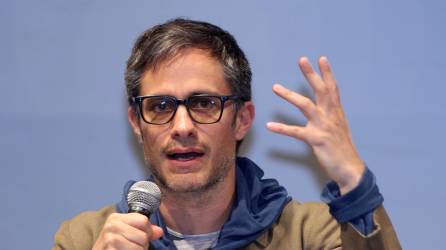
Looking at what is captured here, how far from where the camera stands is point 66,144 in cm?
221

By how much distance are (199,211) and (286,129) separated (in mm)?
552

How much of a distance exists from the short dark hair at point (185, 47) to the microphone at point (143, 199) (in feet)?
1.51

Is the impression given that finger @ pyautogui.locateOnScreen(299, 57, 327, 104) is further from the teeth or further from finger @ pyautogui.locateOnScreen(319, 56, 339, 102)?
the teeth

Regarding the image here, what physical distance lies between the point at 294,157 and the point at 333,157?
62cm

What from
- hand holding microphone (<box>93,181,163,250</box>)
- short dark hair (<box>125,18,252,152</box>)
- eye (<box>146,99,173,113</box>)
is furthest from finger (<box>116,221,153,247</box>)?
short dark hair (<box>125,18,252,152</box>)

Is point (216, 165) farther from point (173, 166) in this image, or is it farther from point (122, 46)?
point (122, 46)

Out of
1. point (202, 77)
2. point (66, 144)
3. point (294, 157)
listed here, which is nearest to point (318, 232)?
point (294, 157)

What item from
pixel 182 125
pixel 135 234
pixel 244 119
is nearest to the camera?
pixel 135 234

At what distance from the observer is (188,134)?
177 centimetres

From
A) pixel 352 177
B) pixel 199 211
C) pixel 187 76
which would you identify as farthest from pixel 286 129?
pixel 199 211

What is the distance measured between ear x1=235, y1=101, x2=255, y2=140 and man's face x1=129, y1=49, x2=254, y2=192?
6 centimetres

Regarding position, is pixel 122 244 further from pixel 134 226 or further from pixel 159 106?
pixel 159 106

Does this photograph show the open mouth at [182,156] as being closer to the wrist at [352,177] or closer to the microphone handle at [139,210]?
the microphone handle at [139,210]

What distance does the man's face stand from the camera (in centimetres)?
179
